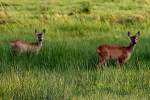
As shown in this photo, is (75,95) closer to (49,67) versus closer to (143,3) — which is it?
(49,67)

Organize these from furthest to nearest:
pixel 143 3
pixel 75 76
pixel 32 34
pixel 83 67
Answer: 1. pixel 143 3
2. pixel 32 34
3. pixel 83 67
4. pixel 75 76

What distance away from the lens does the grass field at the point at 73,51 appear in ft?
34.8

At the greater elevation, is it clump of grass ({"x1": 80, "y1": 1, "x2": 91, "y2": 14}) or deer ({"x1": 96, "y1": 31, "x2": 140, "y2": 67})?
deer ({"x1": 96, "y1": 31, "x2": 140, "y2": 67})

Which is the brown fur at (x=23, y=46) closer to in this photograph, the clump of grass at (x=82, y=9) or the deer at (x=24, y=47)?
the deer at (x=24, y=47)

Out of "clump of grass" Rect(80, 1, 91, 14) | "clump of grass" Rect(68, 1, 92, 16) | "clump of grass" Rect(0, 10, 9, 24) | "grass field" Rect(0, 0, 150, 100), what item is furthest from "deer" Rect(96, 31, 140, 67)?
"clump of grass" Rect(80, 1, 91, 14)

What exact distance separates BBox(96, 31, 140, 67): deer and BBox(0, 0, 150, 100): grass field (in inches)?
7.0

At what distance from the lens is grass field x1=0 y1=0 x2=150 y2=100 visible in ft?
34.8

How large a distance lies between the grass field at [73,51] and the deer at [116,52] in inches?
7.0

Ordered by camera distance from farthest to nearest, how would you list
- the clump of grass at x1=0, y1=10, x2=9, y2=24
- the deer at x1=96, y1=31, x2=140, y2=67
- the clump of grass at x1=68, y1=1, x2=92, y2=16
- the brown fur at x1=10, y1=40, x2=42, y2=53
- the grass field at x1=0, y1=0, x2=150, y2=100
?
the clump of grass at x1=68, y1=1, x2=92, y2=16 < the clump of grass at x1=0, y1=10, x2=9, y2=24 < the brown fur at x1=10, y1=40, x2=42, y2=53 < the deer at x1=96, y1=31, x2=140, y2=67 < the grass field at x1=0, y1=0, x2=150, y2=100

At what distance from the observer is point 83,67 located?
42.4 ft

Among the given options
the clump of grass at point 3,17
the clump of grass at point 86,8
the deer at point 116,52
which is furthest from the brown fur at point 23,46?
the clump of grass at point 86,8

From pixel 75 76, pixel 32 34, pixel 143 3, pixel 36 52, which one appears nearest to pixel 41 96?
pixel 75 76

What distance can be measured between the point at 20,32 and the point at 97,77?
6552 millimetres

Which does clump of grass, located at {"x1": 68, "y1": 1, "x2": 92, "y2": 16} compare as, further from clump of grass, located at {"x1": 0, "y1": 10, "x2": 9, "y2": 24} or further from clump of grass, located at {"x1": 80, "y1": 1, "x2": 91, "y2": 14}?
clump of grass, located at {"x1": 0, "y1": 10, "x2": 9, "y2": 24}
